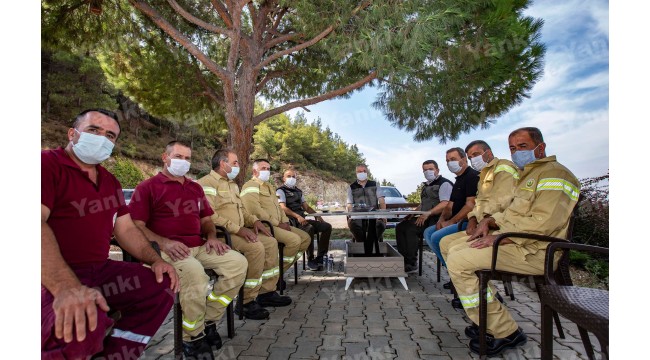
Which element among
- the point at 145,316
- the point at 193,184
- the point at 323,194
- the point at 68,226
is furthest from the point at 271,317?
the point at 323,194

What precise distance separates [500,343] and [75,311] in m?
2.45

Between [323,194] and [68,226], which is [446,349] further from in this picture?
[323,194]

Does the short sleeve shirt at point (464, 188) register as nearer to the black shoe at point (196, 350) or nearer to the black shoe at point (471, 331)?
the black shoe at point (471, 331)

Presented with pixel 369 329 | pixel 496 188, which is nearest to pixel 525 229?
pixel 496 188

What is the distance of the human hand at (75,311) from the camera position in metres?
1.30

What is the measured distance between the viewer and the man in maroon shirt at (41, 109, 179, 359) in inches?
55.1

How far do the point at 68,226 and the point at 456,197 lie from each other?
355cm

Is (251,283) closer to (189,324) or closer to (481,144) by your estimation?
(189,324)

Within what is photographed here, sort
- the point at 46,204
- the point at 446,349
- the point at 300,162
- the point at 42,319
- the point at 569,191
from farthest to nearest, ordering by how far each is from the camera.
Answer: the point at 300,162, the point at 446,349, the point at 569,191, the point at 46,204, the point at 42,319

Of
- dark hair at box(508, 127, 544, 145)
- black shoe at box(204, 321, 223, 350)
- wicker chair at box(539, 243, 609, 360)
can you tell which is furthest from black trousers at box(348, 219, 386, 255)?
wicker chair at box(539, 243, 609, 360)

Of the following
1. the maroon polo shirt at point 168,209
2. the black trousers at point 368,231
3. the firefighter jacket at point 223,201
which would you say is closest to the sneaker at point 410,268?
the black trousers at point 368,231

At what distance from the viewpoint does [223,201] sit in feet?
11.6

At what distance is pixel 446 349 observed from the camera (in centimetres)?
259

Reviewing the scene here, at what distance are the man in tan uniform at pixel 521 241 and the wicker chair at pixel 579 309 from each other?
327 millimetres
